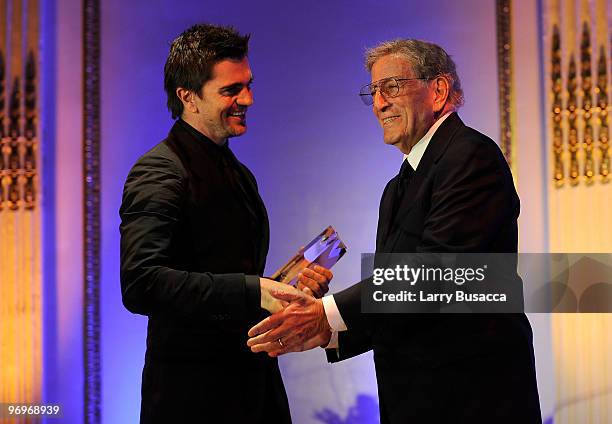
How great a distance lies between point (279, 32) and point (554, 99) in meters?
1.22

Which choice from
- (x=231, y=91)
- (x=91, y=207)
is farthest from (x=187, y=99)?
(x=91, y=207)

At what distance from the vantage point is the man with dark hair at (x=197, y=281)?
204 centimetres

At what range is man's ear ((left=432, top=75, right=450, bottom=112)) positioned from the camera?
2311 millimetres

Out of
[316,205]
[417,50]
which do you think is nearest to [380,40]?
[316,205]

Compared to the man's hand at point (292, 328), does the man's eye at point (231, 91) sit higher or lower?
higher

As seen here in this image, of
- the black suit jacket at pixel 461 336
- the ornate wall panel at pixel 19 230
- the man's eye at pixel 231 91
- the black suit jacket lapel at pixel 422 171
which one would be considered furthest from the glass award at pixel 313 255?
the ornate wall panel at pixel 19 230

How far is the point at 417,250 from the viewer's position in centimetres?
203

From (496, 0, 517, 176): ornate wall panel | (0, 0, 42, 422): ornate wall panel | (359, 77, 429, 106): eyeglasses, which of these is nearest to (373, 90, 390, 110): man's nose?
(359, 77, 429, 106): eyeglasses

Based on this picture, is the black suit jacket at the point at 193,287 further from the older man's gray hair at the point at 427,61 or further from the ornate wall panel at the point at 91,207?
the ornate wall panel at the point at 91,207

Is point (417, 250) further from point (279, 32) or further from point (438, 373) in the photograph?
point (279, 32)

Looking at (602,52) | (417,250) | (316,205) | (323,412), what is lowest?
(323,412)

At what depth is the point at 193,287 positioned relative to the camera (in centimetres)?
203

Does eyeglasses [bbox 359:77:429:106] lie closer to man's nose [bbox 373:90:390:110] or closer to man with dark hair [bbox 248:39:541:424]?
man's nose [bbox 373:90:390:110]

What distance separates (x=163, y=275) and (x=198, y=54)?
0.70 metres
